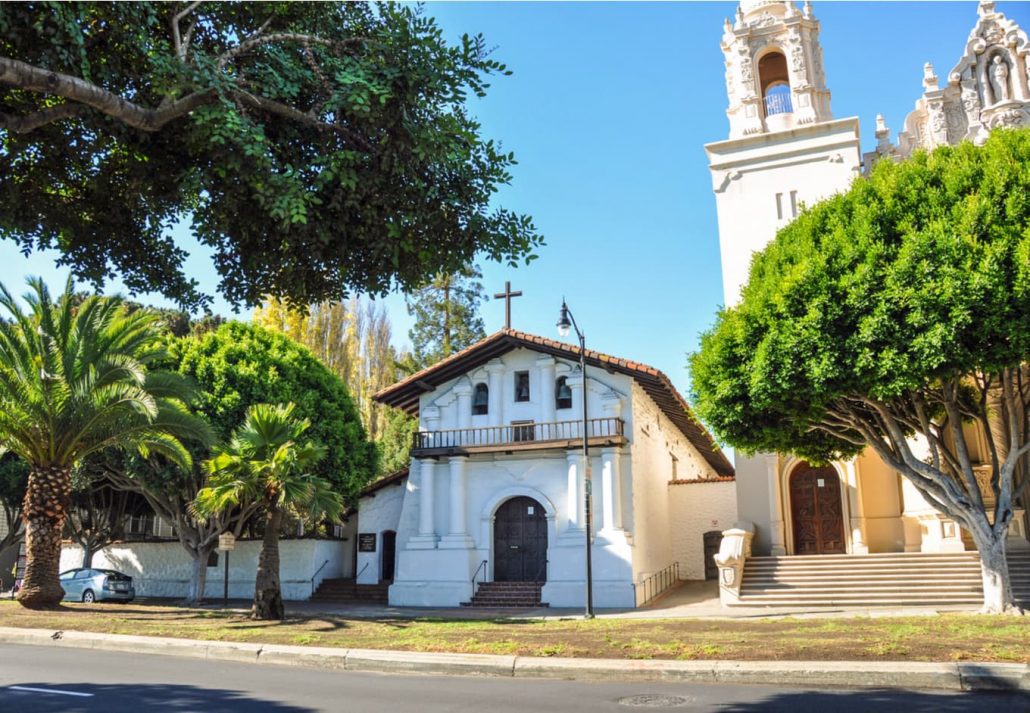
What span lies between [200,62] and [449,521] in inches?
907

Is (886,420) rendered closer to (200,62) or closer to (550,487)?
(550,487)

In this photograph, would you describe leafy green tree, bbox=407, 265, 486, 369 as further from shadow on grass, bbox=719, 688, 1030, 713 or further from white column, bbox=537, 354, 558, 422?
shadow on grass, bbox=719, 688, 1030, 713

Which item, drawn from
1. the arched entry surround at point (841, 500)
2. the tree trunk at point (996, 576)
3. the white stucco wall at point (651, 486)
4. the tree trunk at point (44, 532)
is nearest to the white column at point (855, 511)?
the arched entry surround at point (841, 500)

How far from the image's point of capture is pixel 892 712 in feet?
26.2

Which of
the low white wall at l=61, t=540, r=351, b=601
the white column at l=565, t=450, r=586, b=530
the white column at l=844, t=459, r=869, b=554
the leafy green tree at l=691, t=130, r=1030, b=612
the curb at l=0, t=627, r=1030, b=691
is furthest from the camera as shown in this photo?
the low white wall at l=61, t=540, r=351, b=601

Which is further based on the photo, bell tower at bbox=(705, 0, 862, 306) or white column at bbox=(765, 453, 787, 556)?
bell tower at bbox=(705, 0, 862, 306)

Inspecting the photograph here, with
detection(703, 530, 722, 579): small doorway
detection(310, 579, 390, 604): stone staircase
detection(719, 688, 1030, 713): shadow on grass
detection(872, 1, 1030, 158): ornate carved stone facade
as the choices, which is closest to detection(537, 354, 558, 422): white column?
detection(703, 530, 722, 579): small doorway

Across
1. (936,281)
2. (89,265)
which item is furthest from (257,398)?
(936,281)

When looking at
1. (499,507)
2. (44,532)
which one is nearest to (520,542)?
(499,507)

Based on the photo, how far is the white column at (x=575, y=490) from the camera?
86.3ft

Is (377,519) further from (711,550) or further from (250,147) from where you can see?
(250,147)

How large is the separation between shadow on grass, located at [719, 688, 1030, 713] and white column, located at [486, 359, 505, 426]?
65.7ft

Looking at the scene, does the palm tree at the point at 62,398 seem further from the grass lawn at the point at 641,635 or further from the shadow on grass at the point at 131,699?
the shadow on grass at the point at 131,699

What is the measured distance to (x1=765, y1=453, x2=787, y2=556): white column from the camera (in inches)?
979
